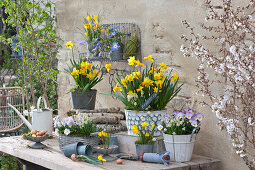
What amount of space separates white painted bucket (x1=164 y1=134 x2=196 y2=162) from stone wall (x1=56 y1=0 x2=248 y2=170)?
0.26m

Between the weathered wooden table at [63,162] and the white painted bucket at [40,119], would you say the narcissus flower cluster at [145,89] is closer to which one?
the weathered wooden table at [63,162]

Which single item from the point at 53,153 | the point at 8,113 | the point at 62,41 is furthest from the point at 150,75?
the point at 8,113

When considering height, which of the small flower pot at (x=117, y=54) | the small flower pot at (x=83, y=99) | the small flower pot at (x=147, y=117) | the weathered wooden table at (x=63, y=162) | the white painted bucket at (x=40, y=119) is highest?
the small flower pot at (x=117, y=54)

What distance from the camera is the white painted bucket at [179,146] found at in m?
2.40

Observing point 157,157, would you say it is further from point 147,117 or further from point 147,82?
point 147,82

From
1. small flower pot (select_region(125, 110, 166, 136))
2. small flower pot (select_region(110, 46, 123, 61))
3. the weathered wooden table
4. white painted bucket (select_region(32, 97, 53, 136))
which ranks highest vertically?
small flower pot (select_region(110, 46, 123, 61))

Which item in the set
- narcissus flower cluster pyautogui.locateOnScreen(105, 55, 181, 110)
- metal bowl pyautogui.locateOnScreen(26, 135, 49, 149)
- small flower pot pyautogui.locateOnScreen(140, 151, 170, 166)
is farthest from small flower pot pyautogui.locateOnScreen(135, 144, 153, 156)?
metal bowl pyautogui.locateOnScreen(26, 135, 49, 149)

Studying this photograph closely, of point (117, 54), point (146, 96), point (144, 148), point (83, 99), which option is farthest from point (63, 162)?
point (117, 54)

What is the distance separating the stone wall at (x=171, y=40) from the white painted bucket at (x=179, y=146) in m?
0.26

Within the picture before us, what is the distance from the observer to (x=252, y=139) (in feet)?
7.47

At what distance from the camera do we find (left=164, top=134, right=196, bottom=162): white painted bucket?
2400 mm

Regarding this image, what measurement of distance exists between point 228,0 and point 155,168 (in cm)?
97

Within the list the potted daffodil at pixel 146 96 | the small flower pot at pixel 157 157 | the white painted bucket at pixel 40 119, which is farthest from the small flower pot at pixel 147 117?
the white painted bucket at pixel 40 119

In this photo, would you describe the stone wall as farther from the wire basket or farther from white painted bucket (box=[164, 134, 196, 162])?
white painted bucket (box=[164, 134, 196, 162])
